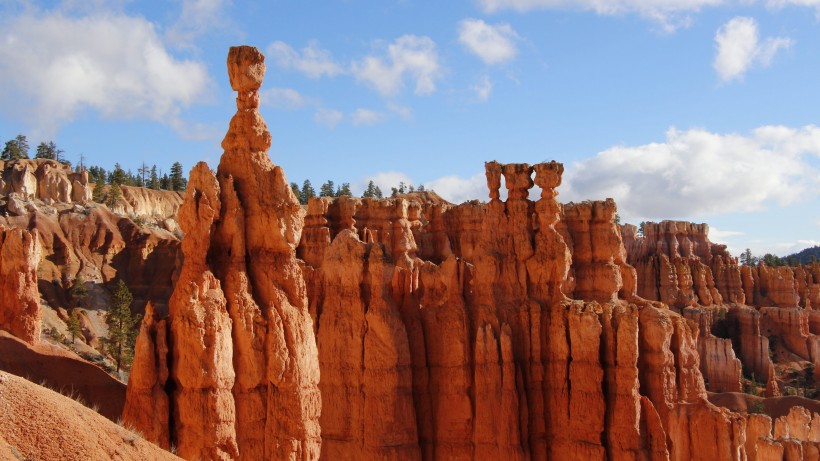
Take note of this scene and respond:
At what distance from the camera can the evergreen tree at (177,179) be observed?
12500cm

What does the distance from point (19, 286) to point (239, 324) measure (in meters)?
9.27

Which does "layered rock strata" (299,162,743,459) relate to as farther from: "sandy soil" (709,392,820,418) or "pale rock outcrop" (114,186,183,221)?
"pale rock outcrop" (114,186,183,221)

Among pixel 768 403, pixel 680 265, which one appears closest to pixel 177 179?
pixel 680 265

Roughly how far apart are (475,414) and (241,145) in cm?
1553

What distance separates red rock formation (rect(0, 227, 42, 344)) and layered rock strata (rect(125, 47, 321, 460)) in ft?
23.5

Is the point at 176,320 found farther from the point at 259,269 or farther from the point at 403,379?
the point at 403,379

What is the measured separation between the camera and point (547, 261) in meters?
32.9

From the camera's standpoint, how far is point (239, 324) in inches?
671

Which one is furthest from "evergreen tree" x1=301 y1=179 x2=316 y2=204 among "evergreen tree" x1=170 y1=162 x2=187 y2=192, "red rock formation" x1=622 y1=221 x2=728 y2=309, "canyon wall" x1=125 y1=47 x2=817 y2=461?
"canyon wall" x1=125 y1=47 x2=817 y2=461

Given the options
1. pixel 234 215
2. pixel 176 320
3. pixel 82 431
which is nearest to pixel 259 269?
pixel 234 215

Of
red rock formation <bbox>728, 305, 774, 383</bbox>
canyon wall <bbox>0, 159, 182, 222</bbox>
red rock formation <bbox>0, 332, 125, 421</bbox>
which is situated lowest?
red rock formation <bbox>0, 332, 125, 421</bbox>

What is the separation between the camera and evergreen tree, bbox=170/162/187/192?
12500 centimetres

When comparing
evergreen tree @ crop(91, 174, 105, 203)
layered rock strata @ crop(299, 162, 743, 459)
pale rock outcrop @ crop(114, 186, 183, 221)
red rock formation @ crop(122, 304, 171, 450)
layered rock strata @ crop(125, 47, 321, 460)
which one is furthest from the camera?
pale rock outcrop @ crop(114, 186, 183, 221)

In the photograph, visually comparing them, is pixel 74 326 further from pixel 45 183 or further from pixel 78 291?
pixel 45 183
